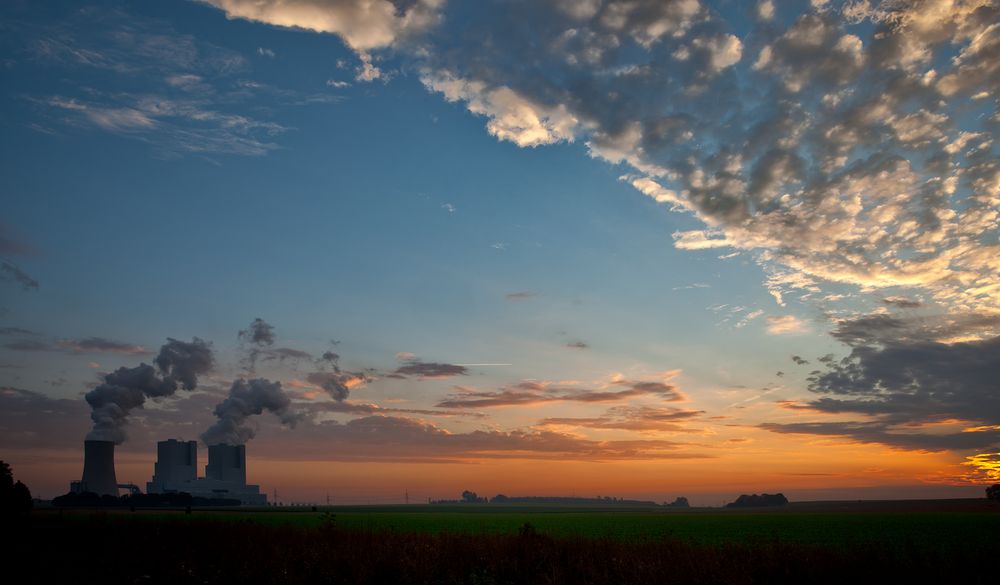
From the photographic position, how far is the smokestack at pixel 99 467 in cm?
13062

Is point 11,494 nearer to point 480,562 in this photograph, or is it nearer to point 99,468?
point 480,562

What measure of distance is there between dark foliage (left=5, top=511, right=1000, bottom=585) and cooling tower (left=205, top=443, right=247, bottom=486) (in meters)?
153

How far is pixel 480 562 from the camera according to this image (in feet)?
61.5

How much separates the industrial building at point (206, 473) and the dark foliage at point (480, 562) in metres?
155

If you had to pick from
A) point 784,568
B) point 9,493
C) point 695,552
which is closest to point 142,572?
point 695,552

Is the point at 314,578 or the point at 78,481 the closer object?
the point at 314,578

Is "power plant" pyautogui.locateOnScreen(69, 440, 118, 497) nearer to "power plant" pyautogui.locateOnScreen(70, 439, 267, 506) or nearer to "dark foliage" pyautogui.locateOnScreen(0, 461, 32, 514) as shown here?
"power plant" pyautogui.locateOnScreen(70, 439, 267, 506)

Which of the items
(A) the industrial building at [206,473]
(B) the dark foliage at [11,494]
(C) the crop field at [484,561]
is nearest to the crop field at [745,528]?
(C) the crop field at [484,561]

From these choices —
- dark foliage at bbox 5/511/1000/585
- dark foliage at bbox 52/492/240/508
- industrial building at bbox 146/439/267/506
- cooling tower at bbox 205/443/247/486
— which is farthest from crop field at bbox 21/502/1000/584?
industrial building at bbox 146/439/267/506

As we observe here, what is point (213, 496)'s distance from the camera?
167m

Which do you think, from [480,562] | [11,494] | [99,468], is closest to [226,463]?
[99,468]

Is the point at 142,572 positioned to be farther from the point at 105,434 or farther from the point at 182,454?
the point at 182,454

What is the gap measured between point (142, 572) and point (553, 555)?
13333 mm

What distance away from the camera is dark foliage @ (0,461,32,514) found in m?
47.0
